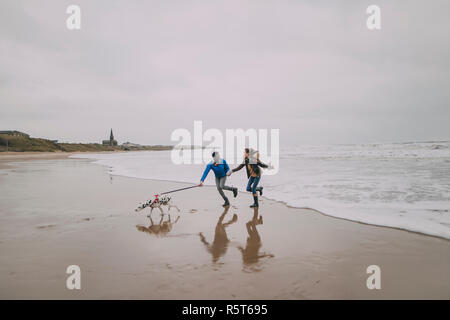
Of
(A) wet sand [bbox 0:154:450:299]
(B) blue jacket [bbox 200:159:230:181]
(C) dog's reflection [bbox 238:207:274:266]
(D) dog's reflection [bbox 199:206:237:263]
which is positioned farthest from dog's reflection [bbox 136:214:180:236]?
(B) blue jacket [bbox 200:159:230:181]

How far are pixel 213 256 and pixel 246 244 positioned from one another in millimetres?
932

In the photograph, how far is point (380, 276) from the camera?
12.5 feet

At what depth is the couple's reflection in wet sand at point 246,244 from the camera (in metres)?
4.44

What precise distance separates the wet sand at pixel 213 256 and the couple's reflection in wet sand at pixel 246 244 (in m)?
0.02

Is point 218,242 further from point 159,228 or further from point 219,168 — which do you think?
point 219,168

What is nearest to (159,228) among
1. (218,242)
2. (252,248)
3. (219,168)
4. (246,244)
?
(218,242)

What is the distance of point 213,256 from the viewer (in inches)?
180

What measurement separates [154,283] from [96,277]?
990 mm

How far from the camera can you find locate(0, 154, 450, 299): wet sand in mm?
3412

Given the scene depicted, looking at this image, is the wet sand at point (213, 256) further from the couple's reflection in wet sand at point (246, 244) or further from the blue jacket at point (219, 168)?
the blue jacket at point (219, 168)

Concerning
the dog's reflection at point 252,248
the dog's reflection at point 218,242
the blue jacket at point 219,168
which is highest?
the blue jacket at point 219,168

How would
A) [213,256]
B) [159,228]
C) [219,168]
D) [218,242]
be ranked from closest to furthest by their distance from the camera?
[213,256], [218,242], [159,228], [219,168]

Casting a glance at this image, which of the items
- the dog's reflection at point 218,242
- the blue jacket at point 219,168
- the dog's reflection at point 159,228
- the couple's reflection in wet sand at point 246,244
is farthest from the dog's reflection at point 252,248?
the blue jacket at point 219,168
